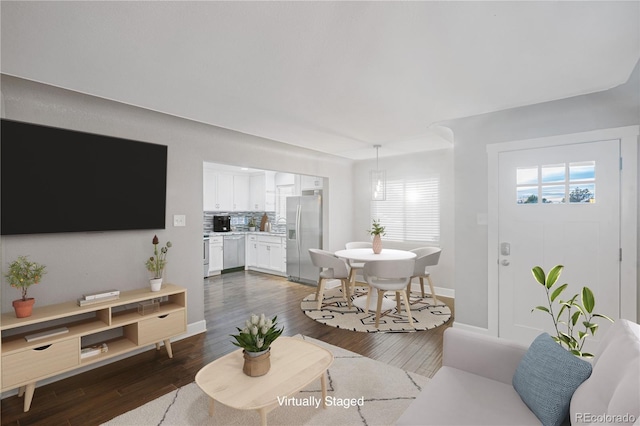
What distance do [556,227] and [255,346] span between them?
304 centimetres

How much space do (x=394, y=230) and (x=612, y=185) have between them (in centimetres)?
356

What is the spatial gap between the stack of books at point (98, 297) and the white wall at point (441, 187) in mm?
4630

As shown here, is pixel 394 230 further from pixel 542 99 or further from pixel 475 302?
pixel 542 99

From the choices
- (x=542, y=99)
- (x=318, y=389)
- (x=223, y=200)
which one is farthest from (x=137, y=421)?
(x=223, y=200)

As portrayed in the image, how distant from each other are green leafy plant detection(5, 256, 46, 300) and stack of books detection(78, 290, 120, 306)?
37 cm

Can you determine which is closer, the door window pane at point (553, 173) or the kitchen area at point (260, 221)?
the door window pane at point (553, 173)

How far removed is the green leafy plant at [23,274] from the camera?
2367 mm

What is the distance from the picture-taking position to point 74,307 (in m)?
2.63

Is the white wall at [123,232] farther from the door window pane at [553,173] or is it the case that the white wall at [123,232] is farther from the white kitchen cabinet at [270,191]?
the door window pane at [553,173]

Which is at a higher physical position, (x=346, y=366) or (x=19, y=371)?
(x=19, y=371)

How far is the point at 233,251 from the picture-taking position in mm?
7508

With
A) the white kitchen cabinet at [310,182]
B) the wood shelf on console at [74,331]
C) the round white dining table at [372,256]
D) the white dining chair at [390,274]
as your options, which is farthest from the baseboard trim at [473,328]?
the white kitchen cabinet at [310,182]

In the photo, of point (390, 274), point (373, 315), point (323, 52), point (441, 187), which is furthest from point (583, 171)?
point (373, 315)

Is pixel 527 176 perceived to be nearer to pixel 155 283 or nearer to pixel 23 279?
pixel 155 283
